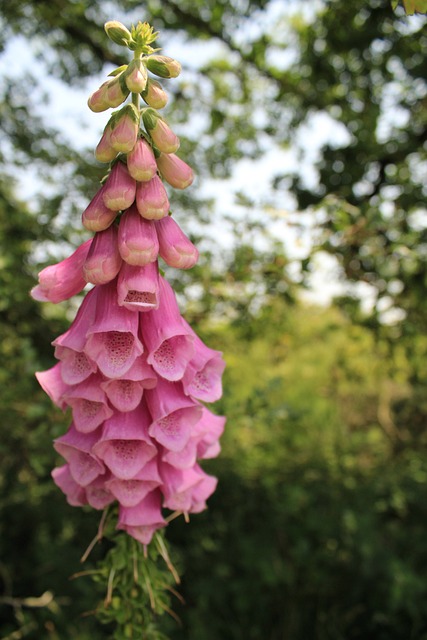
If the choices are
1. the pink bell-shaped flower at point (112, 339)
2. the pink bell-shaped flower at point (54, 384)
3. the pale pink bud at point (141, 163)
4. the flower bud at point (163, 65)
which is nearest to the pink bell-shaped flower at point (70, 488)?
the pink bell-shaped flower at point (54, 384)

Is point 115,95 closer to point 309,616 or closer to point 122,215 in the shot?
point 122,215

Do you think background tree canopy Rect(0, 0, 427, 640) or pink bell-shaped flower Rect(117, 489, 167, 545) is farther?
background tree canopy Rect(0, 0, 427, 640)

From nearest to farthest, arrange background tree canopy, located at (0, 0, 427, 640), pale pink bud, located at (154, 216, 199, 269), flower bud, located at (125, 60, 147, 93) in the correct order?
flower bud, located at (125, 60, 147, 93) → pale pink bud, located at (154, 216, 199, 269) → background tree canopy, located at (0, 0, 427, 640)

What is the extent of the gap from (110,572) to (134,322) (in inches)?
15.8

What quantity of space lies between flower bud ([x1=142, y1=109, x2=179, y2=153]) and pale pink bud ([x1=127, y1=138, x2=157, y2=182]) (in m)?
0.02

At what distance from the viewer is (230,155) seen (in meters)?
2.56

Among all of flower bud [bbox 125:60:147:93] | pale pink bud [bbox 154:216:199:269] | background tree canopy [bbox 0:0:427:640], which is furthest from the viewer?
background tree canopy [bbox 0:0:427:640]

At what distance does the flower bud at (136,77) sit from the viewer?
69cm

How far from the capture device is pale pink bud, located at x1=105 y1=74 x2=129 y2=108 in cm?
71

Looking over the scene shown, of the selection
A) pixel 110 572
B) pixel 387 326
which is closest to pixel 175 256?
pixel 110 572

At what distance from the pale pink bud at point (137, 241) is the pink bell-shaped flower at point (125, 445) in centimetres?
24

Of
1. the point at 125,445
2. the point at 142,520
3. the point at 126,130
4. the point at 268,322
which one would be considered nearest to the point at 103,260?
the point at 126,130

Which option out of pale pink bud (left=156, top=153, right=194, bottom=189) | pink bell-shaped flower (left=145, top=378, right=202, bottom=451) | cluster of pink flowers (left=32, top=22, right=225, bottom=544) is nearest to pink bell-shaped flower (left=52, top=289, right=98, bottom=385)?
cluster of pink flowers (left=32, top=22, right=225, bottom=544)

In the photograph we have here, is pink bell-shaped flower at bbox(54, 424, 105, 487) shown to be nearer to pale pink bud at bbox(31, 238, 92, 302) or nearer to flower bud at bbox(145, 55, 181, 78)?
pale pink bud at bbox(31, 238, 92, 302)
